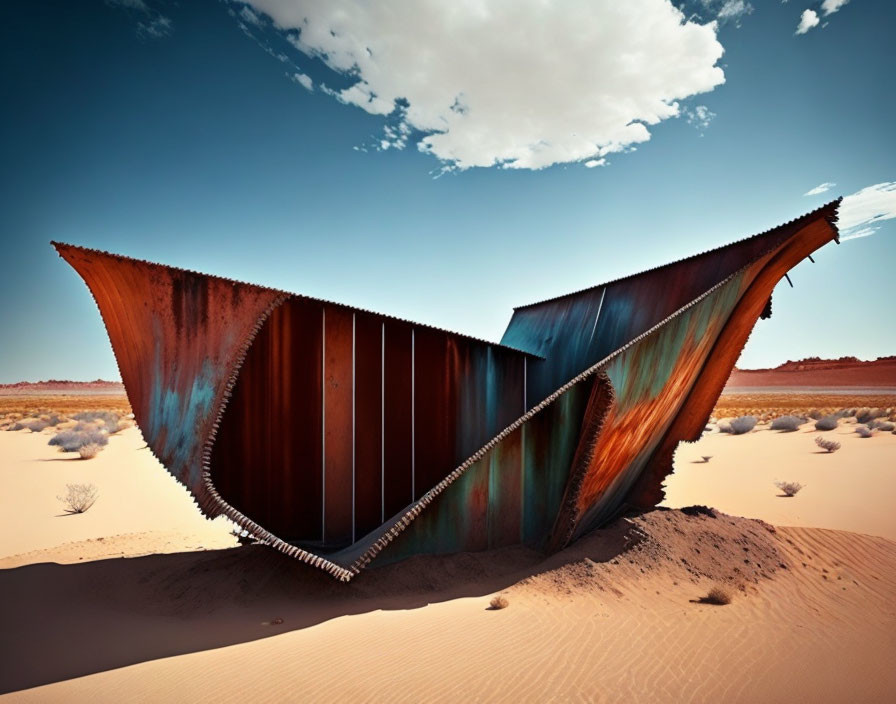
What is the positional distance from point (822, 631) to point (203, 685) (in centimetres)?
477

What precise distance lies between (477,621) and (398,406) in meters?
2.82

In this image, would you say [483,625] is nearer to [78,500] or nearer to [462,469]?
[462,469]

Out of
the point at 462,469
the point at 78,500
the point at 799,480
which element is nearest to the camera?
the point at 462,469

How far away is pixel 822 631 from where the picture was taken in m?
4.11

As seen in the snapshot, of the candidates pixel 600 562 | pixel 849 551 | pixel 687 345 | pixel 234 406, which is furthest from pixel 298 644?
pixel 849 551

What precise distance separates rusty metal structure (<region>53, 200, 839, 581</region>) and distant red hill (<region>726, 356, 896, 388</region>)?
77235 millimetres

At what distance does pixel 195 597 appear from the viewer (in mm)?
4688

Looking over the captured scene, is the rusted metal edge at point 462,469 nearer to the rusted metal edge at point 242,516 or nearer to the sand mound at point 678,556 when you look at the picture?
the rusted metal edge at point 242,516

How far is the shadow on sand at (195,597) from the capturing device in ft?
12.3

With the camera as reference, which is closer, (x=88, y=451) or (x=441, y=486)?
(x=441, y=486)

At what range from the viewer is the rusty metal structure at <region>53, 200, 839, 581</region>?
4.36 m

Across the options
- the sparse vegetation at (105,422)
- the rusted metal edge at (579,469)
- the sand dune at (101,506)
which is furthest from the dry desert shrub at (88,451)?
the rusted metal edge at (579,469)

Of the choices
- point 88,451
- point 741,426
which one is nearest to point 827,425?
point 741,426

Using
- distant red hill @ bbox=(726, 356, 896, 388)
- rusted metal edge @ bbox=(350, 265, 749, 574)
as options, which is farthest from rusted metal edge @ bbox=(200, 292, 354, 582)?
distant red hill @ bbox=(726, 356, 896, 388)
